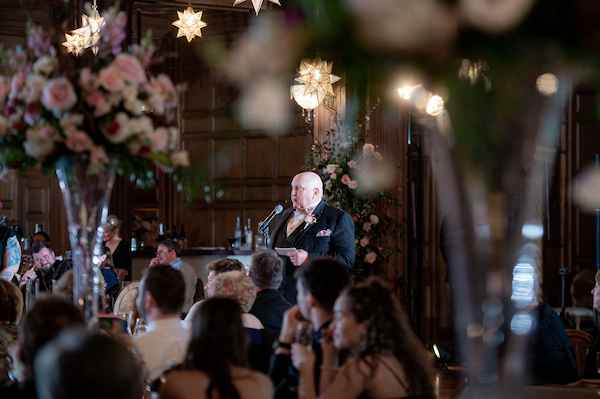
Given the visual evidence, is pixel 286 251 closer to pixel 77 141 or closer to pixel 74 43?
pixel 77 141

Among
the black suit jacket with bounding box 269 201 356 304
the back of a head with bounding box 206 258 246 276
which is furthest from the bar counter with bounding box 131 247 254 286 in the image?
the back of a head with bounding box 206 258 246 276

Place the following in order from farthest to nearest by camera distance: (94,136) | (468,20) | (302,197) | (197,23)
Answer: (197,23)
(302,197)
(94,136)
(468,20)

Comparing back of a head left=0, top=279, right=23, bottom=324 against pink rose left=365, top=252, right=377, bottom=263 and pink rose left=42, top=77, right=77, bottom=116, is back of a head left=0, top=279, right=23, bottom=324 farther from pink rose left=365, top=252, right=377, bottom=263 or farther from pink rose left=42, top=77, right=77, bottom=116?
pink rose left=365, top=252, right=377, bottom=263

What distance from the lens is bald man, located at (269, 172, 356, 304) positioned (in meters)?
4.46

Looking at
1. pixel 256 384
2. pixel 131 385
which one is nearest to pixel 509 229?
pixel 131 385

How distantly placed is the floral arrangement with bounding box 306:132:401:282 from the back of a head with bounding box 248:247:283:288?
10.4ft

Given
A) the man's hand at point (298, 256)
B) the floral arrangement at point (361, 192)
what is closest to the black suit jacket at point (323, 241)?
the man's hand at point (298, 256)

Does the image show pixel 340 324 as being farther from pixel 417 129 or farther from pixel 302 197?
pixel 417 129

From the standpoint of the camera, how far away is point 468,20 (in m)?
0.85

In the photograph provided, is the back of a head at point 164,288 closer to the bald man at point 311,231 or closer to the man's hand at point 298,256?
the man's hand at point 298,256

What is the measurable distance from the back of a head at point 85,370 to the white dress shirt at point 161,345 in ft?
3.53

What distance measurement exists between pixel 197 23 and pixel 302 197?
3027 mm

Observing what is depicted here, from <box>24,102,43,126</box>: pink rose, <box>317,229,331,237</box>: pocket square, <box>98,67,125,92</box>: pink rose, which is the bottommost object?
<box>317,229,331,237</box>: pocket square

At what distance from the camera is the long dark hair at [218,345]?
1.76 meters
